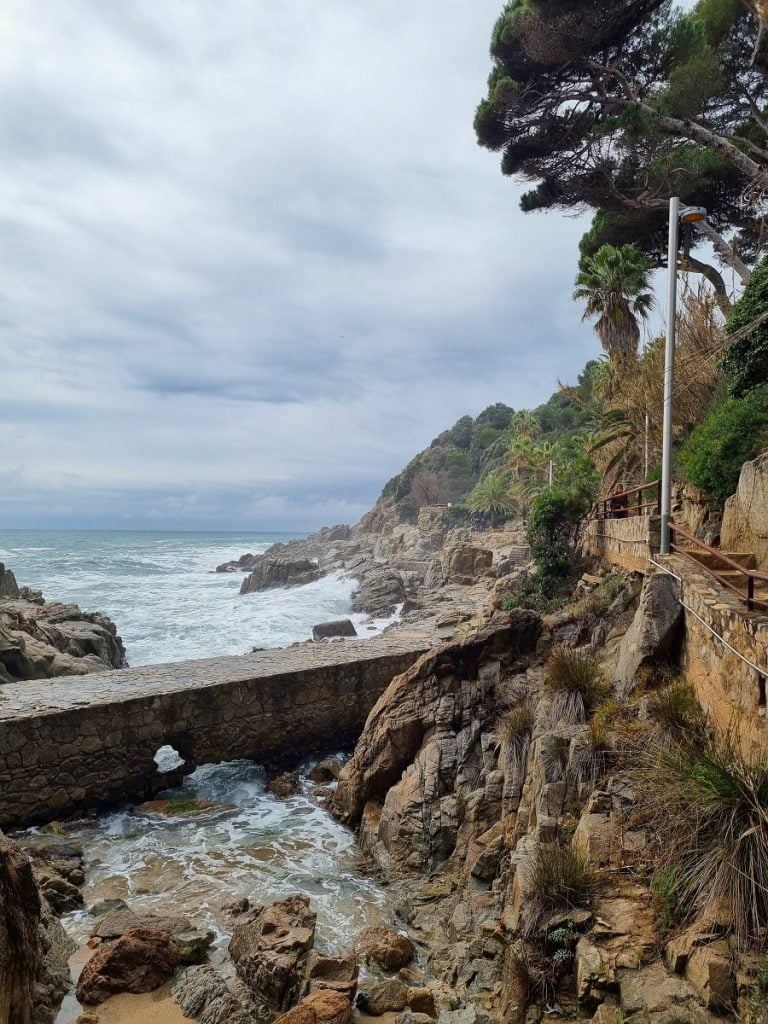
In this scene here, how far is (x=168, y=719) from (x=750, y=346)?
11.8 meters

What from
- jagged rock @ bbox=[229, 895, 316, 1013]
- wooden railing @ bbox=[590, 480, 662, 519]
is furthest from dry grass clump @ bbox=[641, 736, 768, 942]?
wooden railing @ bbox=[590, 480, 662, 519]

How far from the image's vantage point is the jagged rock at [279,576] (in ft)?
144

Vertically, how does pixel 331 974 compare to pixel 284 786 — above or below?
above

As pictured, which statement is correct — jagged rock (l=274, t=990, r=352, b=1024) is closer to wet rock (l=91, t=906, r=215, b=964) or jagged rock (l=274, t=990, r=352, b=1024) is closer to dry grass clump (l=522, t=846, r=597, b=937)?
dry grass clump (l=522, t=846, r=597, b=937)

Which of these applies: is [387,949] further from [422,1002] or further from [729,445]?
[729,445]

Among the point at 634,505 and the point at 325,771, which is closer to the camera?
the point at 325,771

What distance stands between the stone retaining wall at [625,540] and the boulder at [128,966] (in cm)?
827

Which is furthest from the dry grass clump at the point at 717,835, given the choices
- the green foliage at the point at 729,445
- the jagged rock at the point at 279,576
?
the jagged rock at the point at 279,576

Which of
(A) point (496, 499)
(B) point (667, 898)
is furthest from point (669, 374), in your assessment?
(A) point (496, 499)

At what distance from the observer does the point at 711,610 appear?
603cm

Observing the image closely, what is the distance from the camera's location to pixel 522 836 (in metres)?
6.01

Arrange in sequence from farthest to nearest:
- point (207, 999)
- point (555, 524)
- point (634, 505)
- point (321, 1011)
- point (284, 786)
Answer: point (555, 524) < point (634, 505) < point (284, 786) < point (207, 999) < point (321, 1011)

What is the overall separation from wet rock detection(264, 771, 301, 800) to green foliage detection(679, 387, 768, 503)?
925cm

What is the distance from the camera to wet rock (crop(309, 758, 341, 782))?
11.3 m
